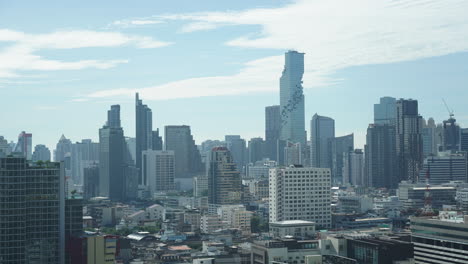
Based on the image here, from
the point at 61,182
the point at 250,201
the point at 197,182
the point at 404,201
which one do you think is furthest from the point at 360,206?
the point at 61,182

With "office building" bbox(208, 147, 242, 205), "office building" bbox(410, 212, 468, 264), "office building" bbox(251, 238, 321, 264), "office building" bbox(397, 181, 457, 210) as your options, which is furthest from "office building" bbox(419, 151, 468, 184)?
"office building" bbox(410, 212, 468, 264)

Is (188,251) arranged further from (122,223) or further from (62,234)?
(122,223)

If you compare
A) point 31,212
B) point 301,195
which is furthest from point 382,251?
point 301,195

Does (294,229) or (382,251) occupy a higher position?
(382,251)

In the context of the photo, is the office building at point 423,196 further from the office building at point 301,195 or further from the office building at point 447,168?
the office building at point 301,195

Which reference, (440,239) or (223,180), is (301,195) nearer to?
(223,180)

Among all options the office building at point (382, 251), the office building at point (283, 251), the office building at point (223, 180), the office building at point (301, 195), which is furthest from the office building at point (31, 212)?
the office building at point (223, 180)
